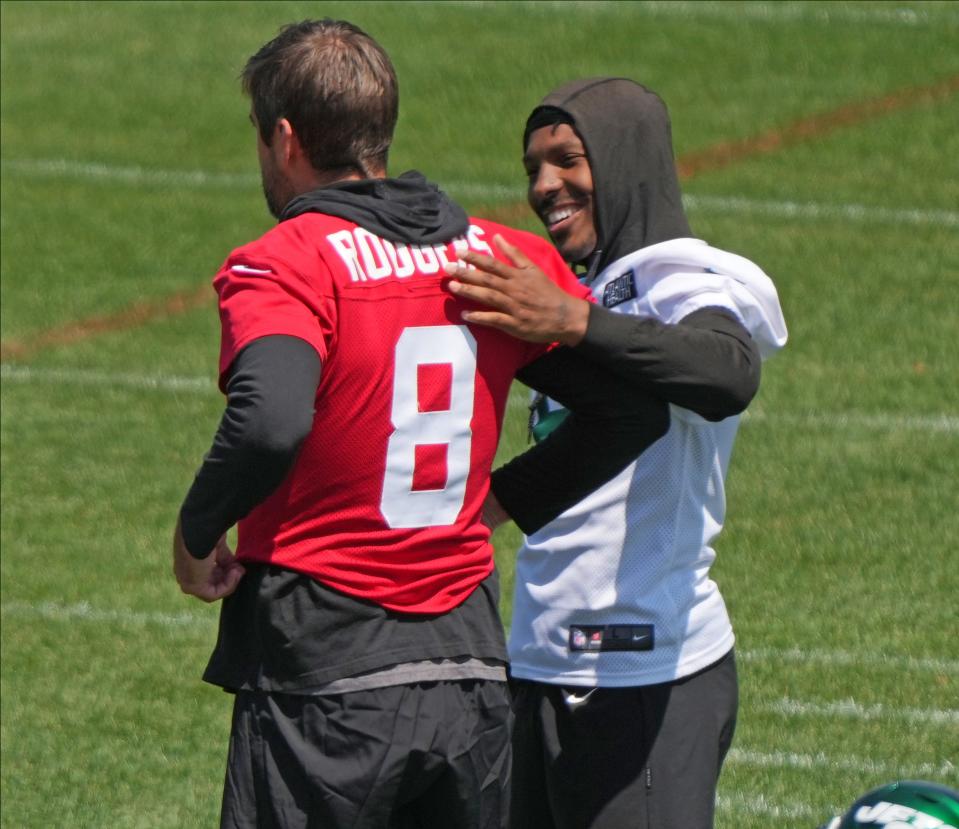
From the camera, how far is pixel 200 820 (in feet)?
18.1

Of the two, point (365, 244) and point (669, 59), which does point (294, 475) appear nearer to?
point (365, 244)

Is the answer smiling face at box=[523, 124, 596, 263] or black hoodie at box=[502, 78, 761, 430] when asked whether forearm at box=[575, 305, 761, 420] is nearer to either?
black hoodie at box=[502, 78, 761, 430]

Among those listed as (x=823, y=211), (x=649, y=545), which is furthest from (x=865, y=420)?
(x=649, y=545)

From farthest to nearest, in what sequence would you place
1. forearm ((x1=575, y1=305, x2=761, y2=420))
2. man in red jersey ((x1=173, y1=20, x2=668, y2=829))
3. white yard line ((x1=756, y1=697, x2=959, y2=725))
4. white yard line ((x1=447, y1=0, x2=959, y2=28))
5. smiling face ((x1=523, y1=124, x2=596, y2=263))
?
white yard line ((x1=447, y1=0, x2=959, y2=28)) → white yard line ((x1=756, y1=697, x2=959, y2=725)) → smiling face ((x1=523, y1=124, x2=596, y2=263)) → forearm ((x1=575, y1=305, x2=761, y2=420)) → man in red jersey ((x1=173, y1=20, x2=668, y2=829))

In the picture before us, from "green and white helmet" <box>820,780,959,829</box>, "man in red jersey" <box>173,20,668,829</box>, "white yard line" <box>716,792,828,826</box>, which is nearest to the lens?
"green and white helmet" <box>820,780,959,829</box>

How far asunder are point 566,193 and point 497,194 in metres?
7.73

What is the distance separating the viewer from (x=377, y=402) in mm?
3068

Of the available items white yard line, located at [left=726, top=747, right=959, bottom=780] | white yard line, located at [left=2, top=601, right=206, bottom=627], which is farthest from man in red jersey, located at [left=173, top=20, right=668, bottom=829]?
white yard line, located at [left=2, top=601, right=206, bottom=627]

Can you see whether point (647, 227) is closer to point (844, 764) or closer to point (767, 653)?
point (844, 764)

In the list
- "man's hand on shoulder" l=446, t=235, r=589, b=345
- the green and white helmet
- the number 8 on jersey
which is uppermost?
"man's hand on shoulder" l=446, t=235, r=589, b=345

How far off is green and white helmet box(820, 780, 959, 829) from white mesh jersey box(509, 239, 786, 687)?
0.82 metres

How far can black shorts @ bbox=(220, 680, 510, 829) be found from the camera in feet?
10.2

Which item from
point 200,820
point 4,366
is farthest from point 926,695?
point 4,366

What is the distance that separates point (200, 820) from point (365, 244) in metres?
2.89
